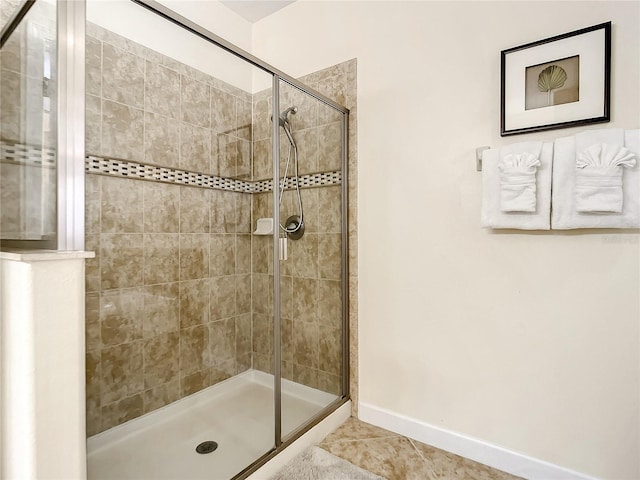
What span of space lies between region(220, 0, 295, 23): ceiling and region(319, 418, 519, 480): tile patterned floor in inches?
103

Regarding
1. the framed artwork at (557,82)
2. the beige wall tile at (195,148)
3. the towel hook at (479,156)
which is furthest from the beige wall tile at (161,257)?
the framed artwork at (557,82)

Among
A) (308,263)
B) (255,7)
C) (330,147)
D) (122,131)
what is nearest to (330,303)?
(308,263)

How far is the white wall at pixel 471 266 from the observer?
51.9 inches

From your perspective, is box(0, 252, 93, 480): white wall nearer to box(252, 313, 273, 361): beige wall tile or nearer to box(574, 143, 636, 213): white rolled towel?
box(252, 313, 273, 361): beige wall tile

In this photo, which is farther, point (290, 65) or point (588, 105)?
point (290, 65)

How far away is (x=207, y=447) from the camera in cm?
161

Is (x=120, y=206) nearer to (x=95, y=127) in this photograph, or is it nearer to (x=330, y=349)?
(x=95, y=127)

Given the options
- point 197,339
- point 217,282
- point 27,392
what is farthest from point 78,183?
point 197,339

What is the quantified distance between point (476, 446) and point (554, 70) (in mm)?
1675

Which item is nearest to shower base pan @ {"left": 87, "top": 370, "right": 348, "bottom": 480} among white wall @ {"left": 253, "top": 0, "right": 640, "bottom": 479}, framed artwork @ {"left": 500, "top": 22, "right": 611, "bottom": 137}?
white wall @ {"left": 253, "top": 0, "right": 640, "bottom": 479}

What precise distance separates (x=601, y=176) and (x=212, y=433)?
2016 millimetres

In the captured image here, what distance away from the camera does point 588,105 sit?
1.32 m

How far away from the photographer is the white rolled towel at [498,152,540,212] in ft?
4.43

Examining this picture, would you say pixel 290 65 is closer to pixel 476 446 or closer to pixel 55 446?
pixel 55 446
